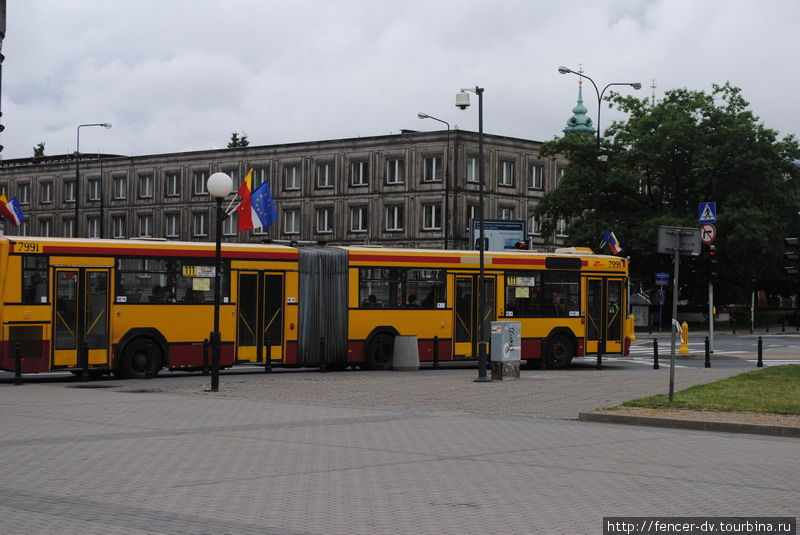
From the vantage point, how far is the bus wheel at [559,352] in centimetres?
3312

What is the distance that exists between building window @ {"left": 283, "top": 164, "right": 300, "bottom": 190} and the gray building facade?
0.24 feet

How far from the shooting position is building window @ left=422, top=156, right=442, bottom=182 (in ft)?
261

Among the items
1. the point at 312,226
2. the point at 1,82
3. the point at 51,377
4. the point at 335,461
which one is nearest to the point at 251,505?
the point at 335,461

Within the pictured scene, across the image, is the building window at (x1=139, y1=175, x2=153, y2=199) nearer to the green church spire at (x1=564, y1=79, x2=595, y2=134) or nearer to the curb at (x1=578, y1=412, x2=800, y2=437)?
the green church spire at (x1=564, y1=79, x2=595, y2=134)

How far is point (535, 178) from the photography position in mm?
84562

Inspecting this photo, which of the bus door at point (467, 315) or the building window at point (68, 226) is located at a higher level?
the building window at point (68, 226)

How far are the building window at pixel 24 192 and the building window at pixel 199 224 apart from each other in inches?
697

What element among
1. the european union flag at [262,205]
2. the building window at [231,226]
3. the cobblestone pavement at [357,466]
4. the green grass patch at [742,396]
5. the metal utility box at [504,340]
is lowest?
the cobblestone pavement at [357,466]

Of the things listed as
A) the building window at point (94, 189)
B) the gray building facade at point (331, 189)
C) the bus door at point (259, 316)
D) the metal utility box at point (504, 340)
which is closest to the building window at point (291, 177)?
the gray building facade at point (331, 189)

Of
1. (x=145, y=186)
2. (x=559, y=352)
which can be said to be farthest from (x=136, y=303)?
(x=145, y=186)

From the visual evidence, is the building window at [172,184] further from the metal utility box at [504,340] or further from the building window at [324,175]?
the metal utility box at [504,340]

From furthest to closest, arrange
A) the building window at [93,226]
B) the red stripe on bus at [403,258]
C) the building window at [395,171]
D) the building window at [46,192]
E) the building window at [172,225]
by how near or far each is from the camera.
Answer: the building window at [46,192] → the building window at [93,226] → the building window at [172,225] → the building window at [395,171] → the red stripe on bus at [403,258]

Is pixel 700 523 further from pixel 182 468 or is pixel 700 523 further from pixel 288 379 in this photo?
pixel 288 379

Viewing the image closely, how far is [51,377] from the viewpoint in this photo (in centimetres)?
2900
